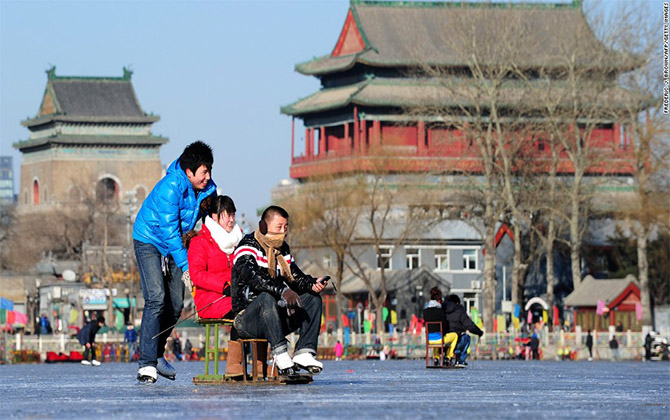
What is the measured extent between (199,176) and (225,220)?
39 cm

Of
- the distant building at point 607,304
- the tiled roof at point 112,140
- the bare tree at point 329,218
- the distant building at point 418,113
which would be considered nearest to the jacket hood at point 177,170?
the distant building at point 607,304

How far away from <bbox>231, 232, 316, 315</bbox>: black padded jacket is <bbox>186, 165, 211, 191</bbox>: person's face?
0.66 m

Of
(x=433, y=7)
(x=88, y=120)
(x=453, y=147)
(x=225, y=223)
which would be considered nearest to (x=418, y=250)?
(x=453, y=147)

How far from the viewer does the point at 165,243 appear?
13492 mm

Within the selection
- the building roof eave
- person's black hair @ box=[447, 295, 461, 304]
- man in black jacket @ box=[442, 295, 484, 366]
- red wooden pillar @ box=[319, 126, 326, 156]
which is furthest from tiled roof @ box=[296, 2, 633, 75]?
man in black jacket @ box=[442, 295, 484, 366]

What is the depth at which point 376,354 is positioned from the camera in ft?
155

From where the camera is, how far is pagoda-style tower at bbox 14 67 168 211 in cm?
11225

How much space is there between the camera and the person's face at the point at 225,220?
13.7 metres

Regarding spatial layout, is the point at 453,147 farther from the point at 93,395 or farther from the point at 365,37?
the point at 93,395

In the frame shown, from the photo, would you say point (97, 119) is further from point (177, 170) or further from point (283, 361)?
point (283, 361)

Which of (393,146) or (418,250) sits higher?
(393,146)

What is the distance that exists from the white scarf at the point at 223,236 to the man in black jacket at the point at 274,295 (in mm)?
432

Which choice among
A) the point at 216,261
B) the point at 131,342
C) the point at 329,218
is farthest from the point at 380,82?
the point at 216,261

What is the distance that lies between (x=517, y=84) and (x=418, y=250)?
1256 cm
